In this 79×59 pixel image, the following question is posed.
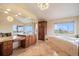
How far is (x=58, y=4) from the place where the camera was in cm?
216

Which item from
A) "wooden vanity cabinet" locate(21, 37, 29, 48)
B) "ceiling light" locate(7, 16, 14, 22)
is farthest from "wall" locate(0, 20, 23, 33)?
"wooden vanity cabinet" locate(21, 37, 29, 48)

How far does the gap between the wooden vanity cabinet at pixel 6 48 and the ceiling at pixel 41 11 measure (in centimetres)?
54

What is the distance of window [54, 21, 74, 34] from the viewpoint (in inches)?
87.5

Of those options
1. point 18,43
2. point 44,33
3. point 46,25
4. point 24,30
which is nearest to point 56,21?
point 46,25

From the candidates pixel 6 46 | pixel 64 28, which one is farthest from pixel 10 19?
pixel 64 28

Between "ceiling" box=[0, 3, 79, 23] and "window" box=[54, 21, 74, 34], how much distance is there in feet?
0.58

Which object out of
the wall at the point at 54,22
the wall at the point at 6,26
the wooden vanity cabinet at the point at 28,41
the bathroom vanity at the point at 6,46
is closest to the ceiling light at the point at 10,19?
the wall at the point at 6,26

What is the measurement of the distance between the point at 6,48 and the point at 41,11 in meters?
1.08

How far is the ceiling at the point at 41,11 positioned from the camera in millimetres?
2145

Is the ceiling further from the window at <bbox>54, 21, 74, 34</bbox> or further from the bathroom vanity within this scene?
the bathroom vanity

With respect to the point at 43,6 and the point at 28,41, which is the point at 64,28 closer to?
the point at 43,6

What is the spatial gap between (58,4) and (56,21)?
0.38 m

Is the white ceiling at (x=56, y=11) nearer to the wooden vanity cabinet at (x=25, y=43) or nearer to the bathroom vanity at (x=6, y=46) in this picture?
Answer: the wooden vanity cabinet at (x=25, y=43)

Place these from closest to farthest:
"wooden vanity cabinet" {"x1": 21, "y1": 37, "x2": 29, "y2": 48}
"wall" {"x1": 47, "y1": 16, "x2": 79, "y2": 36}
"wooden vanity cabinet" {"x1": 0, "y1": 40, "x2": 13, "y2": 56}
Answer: "wooden vanity cabinet" {"x1": 0, "y1": 40, "x2": 13, "y2": 56}, "wall" {"x1": 47, "y1": 16, "x2": 79, "y2": 36}, "wooden vanity cabinet" {"x1": 21, "y1": 37, "x2": 29, "y2": 48}
